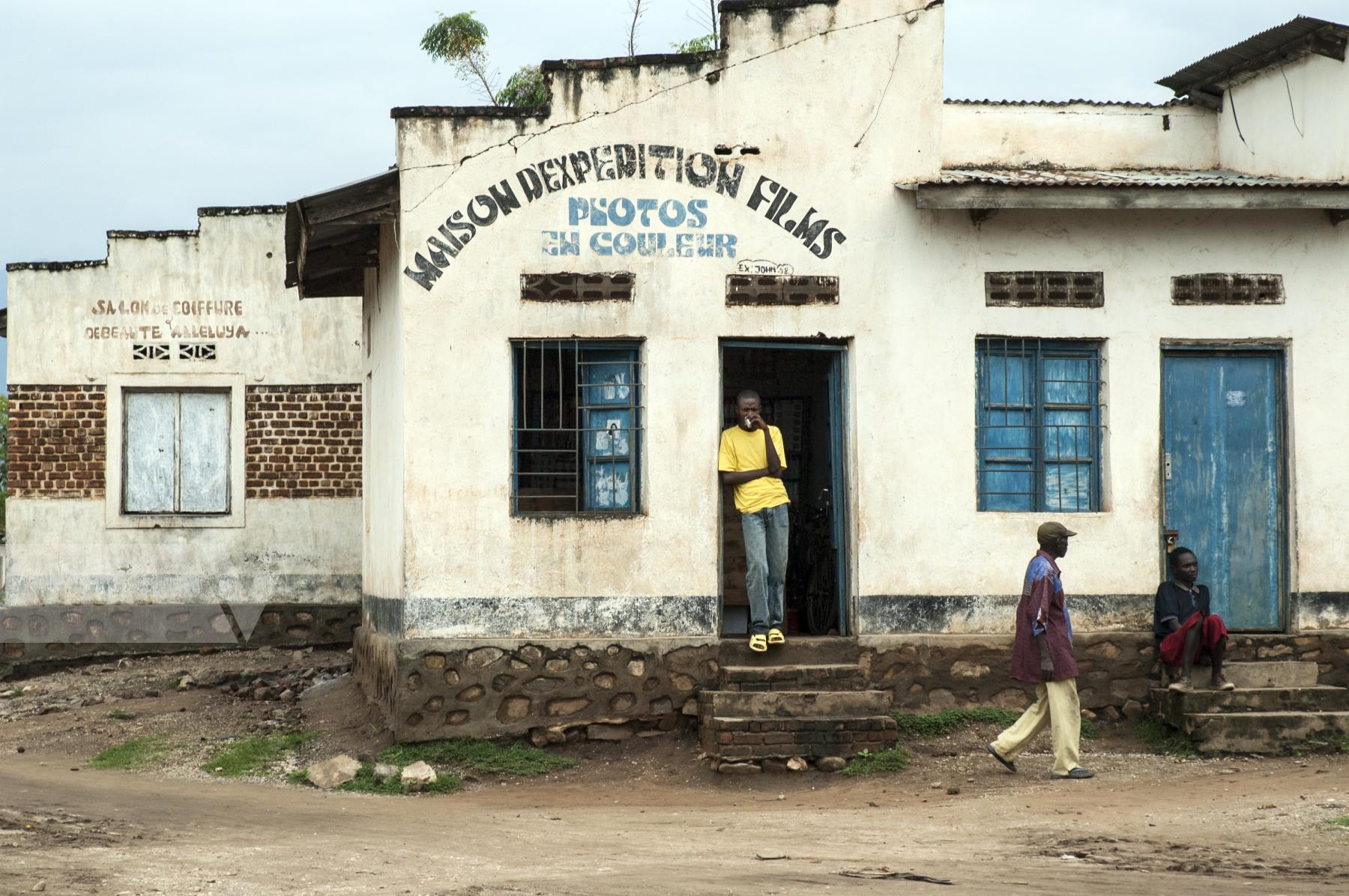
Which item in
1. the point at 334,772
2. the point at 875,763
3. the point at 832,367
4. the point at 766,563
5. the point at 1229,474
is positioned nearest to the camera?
the point at 875,763

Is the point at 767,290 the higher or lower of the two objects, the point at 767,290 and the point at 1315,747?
the higher

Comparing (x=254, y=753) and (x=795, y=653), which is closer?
(x=795, y=653)

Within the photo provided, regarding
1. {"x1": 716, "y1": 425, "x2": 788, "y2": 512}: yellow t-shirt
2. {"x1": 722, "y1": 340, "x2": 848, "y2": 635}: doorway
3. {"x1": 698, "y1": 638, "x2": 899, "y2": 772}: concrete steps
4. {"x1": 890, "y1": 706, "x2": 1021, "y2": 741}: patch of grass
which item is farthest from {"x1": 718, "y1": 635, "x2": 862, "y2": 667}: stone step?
{"x1": 716, "y1": 425, "x2": 788, "y2": 512}: yellow t-shirt

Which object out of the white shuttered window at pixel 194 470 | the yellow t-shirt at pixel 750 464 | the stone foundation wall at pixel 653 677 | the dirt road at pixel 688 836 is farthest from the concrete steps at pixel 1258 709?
the white shuttered window at pixel 194 470

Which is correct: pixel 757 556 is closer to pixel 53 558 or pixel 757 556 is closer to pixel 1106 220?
pixel 1106 220

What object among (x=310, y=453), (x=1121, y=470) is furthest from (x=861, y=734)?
(x=310, y=453)

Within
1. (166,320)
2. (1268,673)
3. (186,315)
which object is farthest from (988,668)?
(166,320)

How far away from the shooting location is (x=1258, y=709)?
35.7ft

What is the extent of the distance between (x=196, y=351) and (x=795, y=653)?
7982mm

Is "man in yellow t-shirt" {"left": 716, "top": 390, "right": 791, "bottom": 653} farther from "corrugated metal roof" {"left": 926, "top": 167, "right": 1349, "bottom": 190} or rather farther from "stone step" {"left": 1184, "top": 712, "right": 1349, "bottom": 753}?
"stone step" {"left": 1184, "top": 712, "right": 1349, "bottom": 753}

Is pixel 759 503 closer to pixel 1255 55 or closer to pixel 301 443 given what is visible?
pixel 1255 55

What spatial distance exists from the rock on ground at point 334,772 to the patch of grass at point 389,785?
0.04 metres

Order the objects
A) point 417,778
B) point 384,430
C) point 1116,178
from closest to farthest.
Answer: point 417,778, point 1116,178, point 384,430

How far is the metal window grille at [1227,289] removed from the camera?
11414 mm
